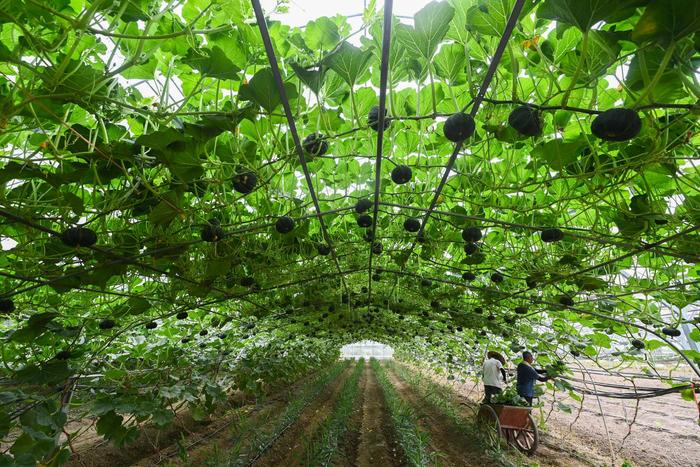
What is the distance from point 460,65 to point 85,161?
1637 millimetres

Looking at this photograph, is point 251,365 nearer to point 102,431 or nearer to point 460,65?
point 102,431

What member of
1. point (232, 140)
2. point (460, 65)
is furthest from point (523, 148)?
point (232, 140)

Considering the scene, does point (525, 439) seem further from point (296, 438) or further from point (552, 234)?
point (552, 234)

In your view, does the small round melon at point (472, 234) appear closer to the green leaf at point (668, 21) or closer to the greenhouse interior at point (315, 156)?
the greenhouse interior at point (315, 156)

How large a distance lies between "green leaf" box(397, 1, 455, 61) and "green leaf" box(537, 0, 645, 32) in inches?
10.1

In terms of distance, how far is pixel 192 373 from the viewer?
13.9 ft

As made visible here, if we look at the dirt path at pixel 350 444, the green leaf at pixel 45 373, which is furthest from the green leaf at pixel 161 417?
the dirt path at pixel 350 444

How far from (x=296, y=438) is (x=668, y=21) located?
6927mm

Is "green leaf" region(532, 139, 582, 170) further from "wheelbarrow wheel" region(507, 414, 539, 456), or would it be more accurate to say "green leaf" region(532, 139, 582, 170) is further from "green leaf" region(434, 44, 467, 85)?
"wheelbarrow wheel" region(507, 414, 539, 456)

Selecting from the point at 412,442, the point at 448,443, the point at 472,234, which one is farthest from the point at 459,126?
the point at 448,443

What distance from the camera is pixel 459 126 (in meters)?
1.17

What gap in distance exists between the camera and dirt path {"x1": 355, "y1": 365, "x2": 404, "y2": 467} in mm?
5398

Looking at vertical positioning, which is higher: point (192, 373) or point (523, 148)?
point (523, 148)

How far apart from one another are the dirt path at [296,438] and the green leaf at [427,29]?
5.24 meters
